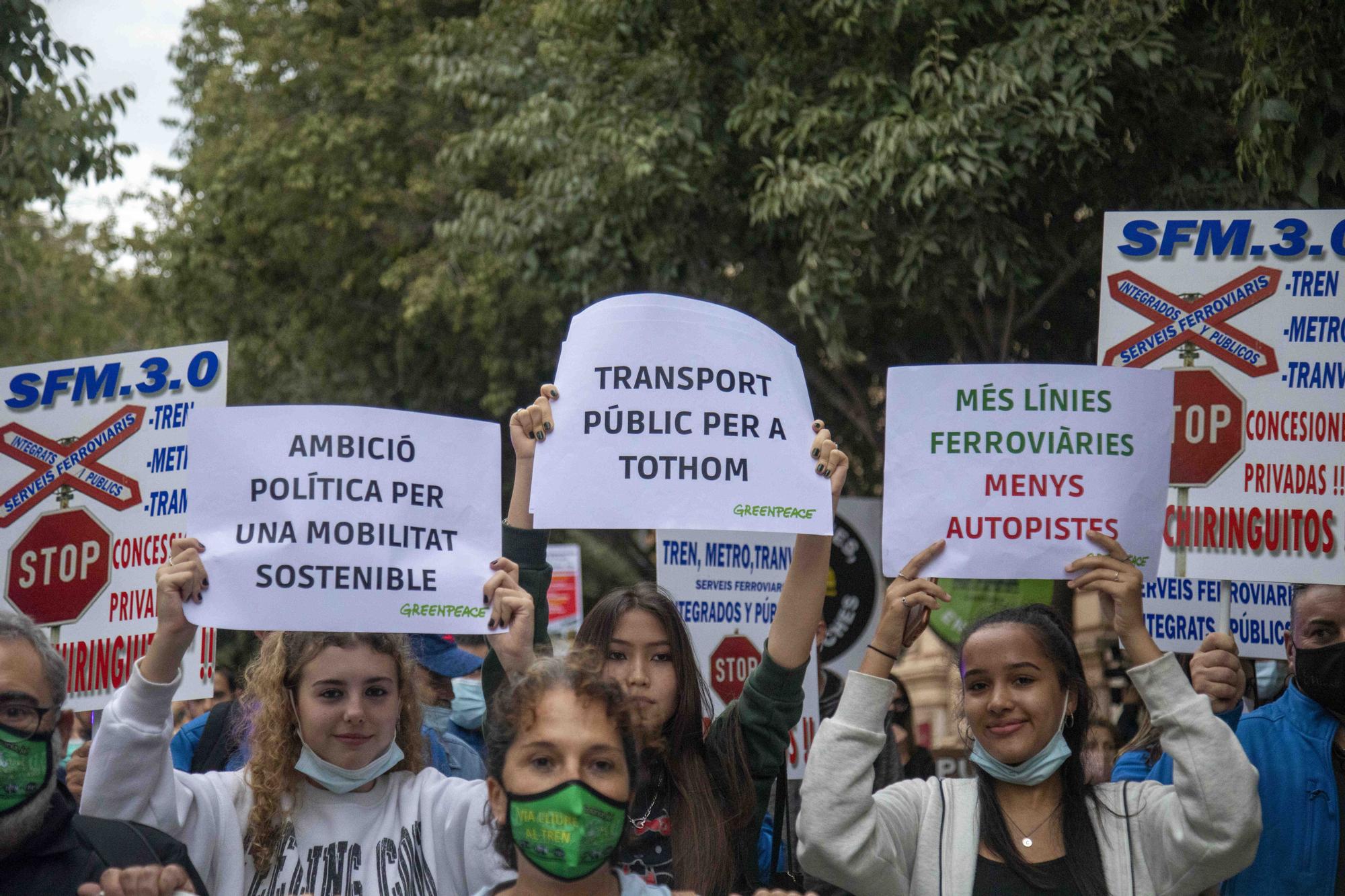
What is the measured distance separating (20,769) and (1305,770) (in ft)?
10.1

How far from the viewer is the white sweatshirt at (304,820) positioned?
10.4 feet

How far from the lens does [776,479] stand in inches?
150

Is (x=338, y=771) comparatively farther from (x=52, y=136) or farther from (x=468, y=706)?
(x=52, y=136)

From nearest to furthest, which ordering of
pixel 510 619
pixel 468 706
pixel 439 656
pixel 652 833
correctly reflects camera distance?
pixel 510 619 → pixel 652 833 → pixel 468 706 → pixel 439 656

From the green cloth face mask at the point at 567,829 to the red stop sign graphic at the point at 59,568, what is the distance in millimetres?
2137

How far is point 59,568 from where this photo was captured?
448 centimetres

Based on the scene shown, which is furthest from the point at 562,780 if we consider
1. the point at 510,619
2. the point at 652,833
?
the point at 652,833

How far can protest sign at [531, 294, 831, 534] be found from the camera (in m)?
3.77

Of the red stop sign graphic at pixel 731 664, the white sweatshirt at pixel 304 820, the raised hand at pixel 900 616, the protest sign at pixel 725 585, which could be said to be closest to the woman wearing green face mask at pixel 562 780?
the white sweatshirt at pixel 304 820

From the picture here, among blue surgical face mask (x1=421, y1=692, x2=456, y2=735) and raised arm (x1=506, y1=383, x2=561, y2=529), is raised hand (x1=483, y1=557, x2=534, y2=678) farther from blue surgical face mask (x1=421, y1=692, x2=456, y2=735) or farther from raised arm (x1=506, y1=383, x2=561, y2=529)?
blue surgical face mask (x1=421, y1=692, x2=456, y2=735)

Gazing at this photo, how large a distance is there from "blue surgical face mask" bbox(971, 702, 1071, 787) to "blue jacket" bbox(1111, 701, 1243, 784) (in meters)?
0.62

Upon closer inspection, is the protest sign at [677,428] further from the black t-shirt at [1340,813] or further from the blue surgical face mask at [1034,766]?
the black t-shirt at [1340,813]

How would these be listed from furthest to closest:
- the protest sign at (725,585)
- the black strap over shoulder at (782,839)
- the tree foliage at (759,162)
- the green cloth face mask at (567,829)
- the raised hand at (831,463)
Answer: the tree foliage at (759,162) → the protest sign at (725,585) → the black strap over shoulder at (782,839) → the raised hand at (831,463) → the green cloth face mask at (567,829)

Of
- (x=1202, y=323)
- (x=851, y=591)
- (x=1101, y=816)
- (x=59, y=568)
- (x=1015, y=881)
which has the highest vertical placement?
(x=1202, y=323)
